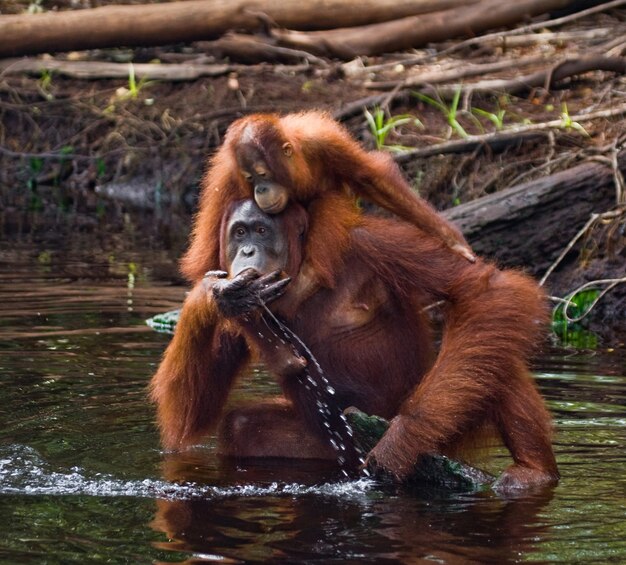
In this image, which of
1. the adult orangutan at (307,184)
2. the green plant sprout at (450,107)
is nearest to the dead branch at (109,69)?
the green plant sprout at (450,107)

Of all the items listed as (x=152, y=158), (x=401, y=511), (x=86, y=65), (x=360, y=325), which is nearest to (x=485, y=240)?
(x=360, y=325)

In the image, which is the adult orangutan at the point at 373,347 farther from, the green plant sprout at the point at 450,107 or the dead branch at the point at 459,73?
the dead branch at the point at 459,73

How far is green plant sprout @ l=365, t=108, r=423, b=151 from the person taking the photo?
1000 cm

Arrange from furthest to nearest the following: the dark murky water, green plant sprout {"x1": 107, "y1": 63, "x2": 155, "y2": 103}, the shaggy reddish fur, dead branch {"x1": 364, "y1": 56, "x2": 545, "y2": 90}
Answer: green plant sprout {"x1": 107, "y1": 63, "x2": 155, "y2": 103}, dead branch {"x1": 364, "y1": 56, "x2": 545, "y2": 90}, the shaggy reddish fur, the dark murky water

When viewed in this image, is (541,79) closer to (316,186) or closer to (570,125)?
(570,125)

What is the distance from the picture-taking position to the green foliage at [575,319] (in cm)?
741

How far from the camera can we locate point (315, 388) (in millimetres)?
4867

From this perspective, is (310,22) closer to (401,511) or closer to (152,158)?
(152,158)

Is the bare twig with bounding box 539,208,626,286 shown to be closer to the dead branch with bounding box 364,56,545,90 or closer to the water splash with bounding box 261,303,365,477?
the water splash with bounding box 261,303,365,477

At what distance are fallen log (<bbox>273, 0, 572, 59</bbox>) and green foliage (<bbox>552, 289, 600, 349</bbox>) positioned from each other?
15.9 feet

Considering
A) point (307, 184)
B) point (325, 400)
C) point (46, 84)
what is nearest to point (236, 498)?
point (325, 400)

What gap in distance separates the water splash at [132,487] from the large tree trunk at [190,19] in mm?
8256

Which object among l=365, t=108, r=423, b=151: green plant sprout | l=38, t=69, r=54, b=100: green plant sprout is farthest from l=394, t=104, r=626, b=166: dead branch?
l=38, t=69, r=54, b=100: green plant sprout

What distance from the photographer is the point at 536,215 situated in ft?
26.0
